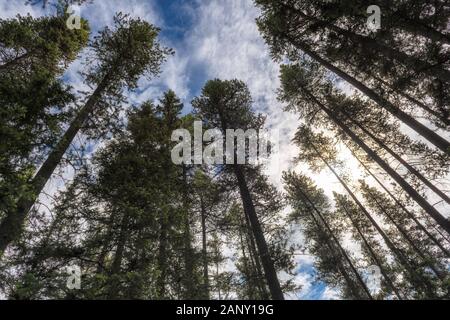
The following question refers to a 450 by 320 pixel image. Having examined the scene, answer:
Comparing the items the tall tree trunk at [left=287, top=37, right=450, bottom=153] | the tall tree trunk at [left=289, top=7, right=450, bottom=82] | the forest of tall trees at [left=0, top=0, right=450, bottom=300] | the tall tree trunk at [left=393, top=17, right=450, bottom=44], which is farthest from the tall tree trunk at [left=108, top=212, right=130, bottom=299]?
the tall tree trunk at [left=393, top=17, right=450, bottom=44]

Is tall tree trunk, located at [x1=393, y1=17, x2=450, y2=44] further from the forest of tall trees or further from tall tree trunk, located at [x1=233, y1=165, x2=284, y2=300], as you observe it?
tall tree trunk, located at [x1=233, y1=165, x2=284, y2=300]

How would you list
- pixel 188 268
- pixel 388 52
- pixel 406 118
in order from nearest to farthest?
pixel 388 52
pixel 406 118
pixel 188 268

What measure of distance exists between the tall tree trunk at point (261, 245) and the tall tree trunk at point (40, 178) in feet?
23.0

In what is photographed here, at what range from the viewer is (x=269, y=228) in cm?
1222

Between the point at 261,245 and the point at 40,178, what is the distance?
7877 mm

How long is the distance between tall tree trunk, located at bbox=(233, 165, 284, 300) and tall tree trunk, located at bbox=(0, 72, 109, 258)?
701 centimetres

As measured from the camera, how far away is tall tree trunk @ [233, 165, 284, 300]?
880 cm

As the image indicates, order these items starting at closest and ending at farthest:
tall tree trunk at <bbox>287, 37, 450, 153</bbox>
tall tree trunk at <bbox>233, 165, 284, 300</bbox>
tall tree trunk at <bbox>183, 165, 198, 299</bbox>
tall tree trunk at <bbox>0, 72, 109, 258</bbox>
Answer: tall tree trunk at <bbox>0, 72, 109, 258</bbox> → tall tree trunk at <bbox>287, 37, 450, 153</bbox> → tall tree trunk at <bbox>183, 165, 198, 299</bbox> → tall tree trunk at <bbox>233, 165, 284, 300</bbox>

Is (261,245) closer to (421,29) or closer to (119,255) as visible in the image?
(119,255)

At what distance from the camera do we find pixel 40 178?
23.0ft

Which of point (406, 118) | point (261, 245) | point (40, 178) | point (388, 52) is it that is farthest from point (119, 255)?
point (388, 52)
